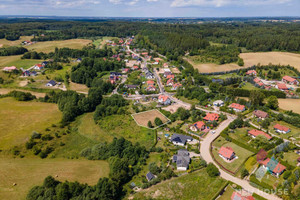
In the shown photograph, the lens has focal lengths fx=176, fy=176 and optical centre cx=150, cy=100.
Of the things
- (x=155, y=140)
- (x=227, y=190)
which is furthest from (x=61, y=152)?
(x=227, y=190)

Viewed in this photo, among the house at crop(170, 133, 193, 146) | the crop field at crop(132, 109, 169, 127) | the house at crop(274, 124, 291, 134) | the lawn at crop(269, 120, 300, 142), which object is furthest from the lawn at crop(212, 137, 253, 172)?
the crop field at crop(132, 109, 169, 127)

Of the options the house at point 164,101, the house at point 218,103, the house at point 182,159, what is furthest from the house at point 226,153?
the house at point 164,101

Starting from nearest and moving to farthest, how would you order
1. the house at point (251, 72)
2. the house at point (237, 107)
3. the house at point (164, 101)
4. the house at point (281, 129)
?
the house at point (281, 129) < the house at point (237, 107) < the house at point (164, 101) < the house at point (251, 72)

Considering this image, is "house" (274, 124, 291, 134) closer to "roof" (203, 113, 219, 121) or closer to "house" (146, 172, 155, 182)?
"roof" (203, 113, 219, 121)

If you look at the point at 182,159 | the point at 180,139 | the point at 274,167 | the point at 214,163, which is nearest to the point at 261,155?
the point at 274,167

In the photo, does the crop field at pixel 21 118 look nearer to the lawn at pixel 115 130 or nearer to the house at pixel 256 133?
the lawn at pixel 115 130
